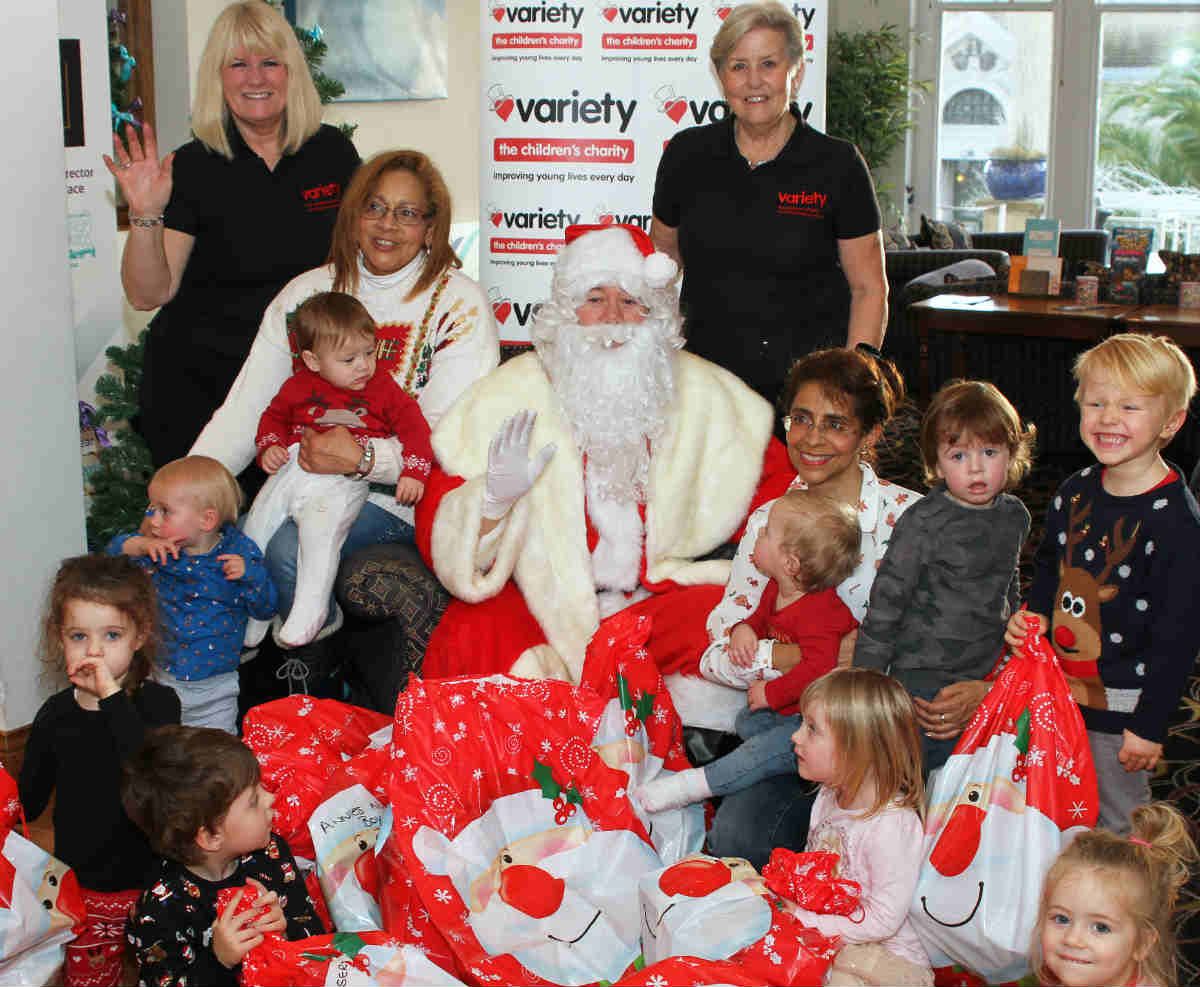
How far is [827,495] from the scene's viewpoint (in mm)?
2729

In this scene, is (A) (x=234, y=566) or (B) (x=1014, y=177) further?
Answer: (B) (x=1014, y=177)

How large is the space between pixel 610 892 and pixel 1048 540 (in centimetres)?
107

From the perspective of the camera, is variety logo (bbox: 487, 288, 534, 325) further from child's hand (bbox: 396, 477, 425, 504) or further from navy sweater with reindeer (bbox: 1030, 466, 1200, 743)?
navy sweater with reindeer (bbox: 1030, 466, 1200, 743)

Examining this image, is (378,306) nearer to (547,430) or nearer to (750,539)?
(547,430)

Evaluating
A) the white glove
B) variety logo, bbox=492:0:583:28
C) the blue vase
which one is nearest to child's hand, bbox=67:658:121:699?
the white glove

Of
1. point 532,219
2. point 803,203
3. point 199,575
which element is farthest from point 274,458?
point 532,219

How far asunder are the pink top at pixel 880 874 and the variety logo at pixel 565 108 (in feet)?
10.6

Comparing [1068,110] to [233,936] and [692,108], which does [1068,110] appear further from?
[233,936]

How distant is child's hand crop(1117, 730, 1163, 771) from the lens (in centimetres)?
236

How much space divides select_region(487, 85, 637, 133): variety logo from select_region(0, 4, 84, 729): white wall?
5.93ft

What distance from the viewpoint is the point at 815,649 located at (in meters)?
2.64

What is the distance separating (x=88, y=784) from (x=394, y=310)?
1.35 meters

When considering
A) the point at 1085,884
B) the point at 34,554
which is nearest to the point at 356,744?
the point at 34,554

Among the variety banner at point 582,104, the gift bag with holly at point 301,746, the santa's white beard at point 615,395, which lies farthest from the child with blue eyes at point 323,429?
the variety banner at point 582,104
